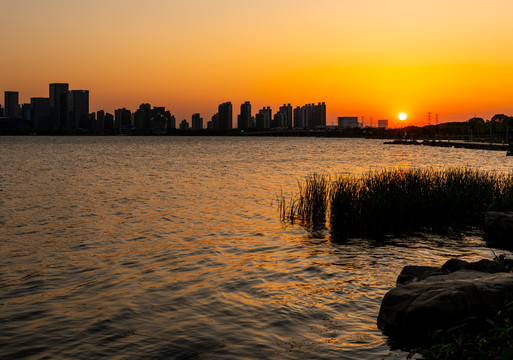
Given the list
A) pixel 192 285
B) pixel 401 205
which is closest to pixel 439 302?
pixel 192 285

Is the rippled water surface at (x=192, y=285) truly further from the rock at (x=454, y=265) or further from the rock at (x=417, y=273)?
the rock at (x=454, y=265)

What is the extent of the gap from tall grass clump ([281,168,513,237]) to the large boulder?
38.8 ft

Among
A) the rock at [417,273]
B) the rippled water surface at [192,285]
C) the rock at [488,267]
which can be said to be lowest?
the rippled water surface at [192,285]

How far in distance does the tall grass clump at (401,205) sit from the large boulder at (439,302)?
466 inches

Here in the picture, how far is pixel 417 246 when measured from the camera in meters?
21.4

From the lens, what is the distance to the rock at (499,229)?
21.0m

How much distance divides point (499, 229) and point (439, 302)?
→ 41.6 feet

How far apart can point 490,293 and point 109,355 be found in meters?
8.44

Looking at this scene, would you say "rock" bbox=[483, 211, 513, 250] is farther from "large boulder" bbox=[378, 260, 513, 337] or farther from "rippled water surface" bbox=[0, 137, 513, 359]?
"large boulder" bbox=[378, 260, 513, 337]

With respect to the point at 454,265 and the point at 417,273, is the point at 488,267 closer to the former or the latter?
the point at 454,265

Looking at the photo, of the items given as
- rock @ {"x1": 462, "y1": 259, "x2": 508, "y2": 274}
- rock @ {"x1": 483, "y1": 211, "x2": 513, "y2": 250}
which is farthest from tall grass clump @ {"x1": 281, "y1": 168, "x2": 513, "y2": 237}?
rock @ {"x1": 462, "y1": 259, "x2": 508, "y2": 274}

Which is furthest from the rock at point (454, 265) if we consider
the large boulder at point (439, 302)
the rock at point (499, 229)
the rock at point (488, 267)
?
the rock at point (499, 229)

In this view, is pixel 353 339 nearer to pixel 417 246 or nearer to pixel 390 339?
pixel 390 339

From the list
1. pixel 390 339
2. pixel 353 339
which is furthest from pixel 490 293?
pixel 353 339
